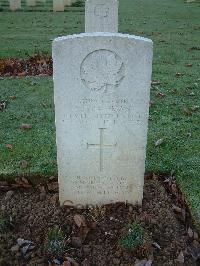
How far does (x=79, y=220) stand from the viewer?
394cm

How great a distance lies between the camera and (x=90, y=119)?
12.3 feet

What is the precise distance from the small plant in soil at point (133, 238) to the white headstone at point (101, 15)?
Answer: 6.60 metres

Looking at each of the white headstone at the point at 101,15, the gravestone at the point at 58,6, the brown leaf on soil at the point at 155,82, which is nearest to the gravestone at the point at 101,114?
the brown leaf on soil at the point at 155,82

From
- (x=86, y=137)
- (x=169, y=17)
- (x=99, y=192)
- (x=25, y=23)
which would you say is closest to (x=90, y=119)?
(x=86, y=137)

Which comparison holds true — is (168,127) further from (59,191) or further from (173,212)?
(59,191)

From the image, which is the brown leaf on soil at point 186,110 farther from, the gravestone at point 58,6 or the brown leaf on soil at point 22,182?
the gravestone at point 58,6

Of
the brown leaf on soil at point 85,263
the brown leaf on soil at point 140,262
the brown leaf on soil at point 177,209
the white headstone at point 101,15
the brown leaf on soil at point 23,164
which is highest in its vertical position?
the white headstone at point 101,15

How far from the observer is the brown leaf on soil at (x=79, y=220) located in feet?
12.8

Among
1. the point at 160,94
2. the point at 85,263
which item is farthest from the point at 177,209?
the point at 160,94

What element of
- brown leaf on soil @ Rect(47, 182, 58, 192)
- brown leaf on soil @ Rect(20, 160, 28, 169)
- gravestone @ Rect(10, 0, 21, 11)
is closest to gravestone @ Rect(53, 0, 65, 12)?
gravestone @ Rect(10, 0, 21, 11)

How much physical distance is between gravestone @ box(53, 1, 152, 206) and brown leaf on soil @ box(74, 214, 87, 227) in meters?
0.23

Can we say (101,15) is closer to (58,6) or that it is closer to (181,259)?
(181,259)

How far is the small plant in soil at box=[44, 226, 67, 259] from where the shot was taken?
3.51 metres

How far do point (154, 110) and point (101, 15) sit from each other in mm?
3490
